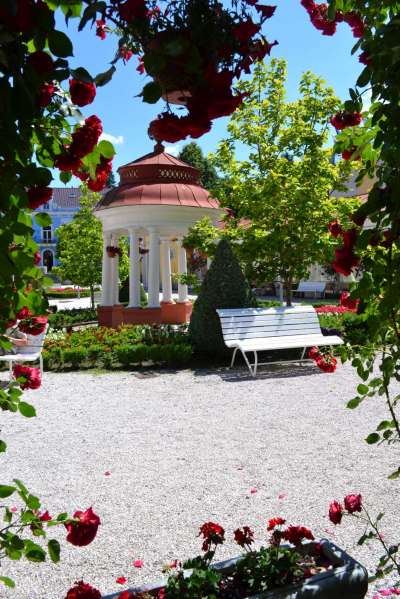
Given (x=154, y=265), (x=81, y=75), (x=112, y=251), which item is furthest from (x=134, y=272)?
(x=81, y=75)

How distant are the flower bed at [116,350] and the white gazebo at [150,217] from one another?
3.15 meters

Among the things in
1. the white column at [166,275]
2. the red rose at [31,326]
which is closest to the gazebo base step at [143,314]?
the white column at [166,275]

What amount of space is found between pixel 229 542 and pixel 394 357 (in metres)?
2.13

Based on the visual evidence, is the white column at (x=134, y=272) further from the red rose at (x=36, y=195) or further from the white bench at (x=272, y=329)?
the red rose at (x=36, y=195)

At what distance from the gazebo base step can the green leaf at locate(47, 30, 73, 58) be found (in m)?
12.2

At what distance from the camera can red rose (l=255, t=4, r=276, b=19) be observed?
55.6 inches

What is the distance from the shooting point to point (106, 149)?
152cm

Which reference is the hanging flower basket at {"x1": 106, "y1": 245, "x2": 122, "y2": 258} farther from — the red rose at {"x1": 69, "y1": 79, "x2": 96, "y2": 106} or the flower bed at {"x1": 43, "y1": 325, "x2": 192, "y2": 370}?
the red rose at {"x1": 69, "y1": 79, "x2": 96, "y2": 106}

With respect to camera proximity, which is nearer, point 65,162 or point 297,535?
point 65,162

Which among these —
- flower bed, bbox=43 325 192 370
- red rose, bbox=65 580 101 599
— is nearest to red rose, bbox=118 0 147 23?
red rose, bbox=65 580 101 599

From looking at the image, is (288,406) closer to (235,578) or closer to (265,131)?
(235,578)

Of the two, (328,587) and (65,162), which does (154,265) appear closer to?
(328,587)

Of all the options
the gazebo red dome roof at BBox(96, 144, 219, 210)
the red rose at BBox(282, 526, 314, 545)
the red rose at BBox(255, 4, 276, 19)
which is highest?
the gazebo red dome roof at BBox(96, 144, 219, 210)

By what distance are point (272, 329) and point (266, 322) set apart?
0.56 ft
